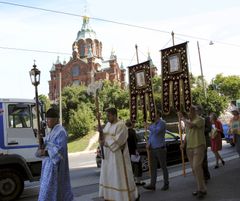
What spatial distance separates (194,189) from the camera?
912 cm

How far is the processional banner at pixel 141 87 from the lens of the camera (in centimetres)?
1233

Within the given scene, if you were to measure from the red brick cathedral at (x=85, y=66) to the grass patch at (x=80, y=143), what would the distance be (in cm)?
4393

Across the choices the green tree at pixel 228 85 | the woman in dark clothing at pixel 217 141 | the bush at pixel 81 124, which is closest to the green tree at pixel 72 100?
the bush at pixel 81 124

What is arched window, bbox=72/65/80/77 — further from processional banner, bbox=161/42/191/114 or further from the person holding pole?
the person holding pole

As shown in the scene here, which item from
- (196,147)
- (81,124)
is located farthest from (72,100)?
(196,147)

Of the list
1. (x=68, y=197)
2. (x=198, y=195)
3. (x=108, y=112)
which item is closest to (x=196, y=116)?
(x=198, y=195)

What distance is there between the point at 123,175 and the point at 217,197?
2.29 metres

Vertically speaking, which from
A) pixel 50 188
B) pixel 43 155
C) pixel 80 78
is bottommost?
pixel 50 188

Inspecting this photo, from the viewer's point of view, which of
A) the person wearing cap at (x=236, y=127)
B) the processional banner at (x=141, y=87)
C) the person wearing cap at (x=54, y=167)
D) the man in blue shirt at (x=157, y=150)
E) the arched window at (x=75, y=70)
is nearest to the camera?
the person wearing cap at (x=54, y=167)

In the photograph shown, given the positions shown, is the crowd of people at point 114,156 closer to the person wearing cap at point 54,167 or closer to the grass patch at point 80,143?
the person wearing cap at point 54,167

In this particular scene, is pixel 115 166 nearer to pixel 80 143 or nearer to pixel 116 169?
pixel 116 169

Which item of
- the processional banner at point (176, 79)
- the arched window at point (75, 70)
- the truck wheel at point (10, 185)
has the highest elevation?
the arched window at point (75, 70)

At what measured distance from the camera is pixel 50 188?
580 cm

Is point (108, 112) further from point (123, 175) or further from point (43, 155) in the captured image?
point (43, 155)
